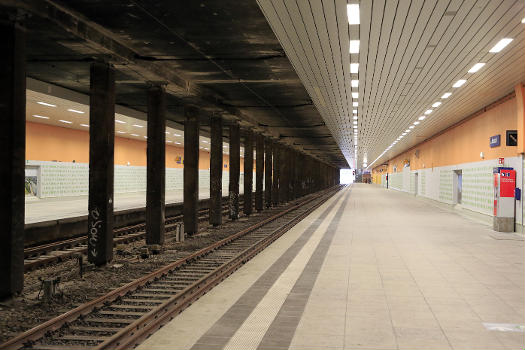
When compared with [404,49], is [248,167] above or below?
below

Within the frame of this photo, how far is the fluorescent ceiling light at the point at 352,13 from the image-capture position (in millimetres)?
7566

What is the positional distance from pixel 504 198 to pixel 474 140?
213 inches

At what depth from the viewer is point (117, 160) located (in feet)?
102

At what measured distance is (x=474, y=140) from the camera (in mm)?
19438

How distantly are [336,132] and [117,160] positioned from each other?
48.3 ft

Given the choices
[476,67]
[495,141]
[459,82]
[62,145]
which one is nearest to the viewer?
[476,67]

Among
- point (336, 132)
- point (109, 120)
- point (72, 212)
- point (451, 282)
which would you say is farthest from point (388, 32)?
point (336, 132)

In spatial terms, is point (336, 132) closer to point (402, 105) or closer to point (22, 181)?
point (402, 105)

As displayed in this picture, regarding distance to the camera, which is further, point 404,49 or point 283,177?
point 283,177

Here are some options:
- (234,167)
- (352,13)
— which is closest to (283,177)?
(234,167)

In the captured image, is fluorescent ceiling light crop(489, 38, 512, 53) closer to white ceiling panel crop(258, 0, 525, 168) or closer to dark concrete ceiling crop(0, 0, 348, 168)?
white ceiling panel crop(258, 0, 525, 168)

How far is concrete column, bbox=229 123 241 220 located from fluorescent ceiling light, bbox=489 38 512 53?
1198 centimetres

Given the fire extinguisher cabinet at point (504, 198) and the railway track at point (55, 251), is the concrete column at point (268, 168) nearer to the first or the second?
the railway track at point (55, 251)

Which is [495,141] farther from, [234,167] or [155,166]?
[155,166]
